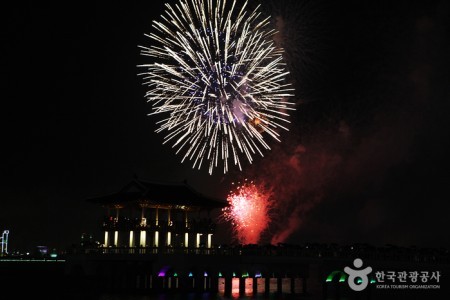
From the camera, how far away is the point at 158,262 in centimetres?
5203

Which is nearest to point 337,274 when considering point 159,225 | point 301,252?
point 301,252

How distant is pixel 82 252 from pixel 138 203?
659 cm

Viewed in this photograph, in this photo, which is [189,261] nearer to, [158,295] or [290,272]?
[158,295]

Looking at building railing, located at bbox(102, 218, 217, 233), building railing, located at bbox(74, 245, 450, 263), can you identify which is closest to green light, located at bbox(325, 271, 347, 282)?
building railing, located at bbox(74, 245, 450, 263)

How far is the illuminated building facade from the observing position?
57750 millimetres

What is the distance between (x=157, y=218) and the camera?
58969 millimetres

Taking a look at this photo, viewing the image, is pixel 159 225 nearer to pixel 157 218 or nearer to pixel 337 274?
pixel 157 218

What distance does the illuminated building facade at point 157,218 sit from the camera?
57750 millimetres

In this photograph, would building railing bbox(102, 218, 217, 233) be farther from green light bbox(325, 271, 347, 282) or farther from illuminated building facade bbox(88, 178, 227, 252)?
green light bbox(325, 271, 347, 282)

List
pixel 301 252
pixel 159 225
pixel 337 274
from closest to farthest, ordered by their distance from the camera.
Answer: pixel 337 274
pixel 301 252
pixel 159 225

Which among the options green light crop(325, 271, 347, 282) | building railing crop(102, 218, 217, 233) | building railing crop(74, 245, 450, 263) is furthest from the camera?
building railing crop(102, 218, 217, 233)

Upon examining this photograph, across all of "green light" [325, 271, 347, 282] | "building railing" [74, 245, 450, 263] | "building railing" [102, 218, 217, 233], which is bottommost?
"green light" [325, 271, 347, 282]

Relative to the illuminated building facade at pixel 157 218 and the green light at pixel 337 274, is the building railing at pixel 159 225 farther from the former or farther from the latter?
the green light at pixel 337 274

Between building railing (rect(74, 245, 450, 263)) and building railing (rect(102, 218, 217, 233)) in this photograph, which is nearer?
building railing (rect(74, 245, 450, 263))
